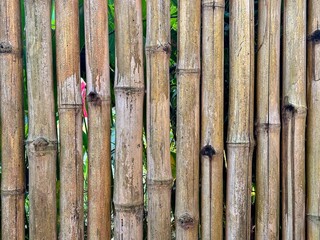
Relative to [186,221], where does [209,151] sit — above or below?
above

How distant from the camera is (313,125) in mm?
979

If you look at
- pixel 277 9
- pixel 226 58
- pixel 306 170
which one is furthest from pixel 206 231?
pixel 277 9

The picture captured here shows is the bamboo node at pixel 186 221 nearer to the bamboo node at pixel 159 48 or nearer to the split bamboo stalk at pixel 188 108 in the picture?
the split bamboo stalk at pixel 188 108

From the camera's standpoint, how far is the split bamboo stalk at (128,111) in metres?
0.96

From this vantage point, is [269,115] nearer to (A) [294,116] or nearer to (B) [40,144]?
(A) [294,116]

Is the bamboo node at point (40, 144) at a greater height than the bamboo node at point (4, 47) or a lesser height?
lesser

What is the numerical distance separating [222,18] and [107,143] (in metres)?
0.40

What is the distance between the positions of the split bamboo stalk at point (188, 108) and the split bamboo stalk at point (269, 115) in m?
0.15

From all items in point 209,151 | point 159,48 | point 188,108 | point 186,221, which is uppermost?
point 159,48

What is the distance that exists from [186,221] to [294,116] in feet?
1.16

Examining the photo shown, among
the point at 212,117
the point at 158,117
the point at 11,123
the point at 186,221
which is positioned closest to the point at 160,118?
the point at 158,117

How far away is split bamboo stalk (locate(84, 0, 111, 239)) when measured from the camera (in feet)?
3.16

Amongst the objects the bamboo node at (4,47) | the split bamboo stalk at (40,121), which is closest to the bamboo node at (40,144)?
the split bamboo stalk at (40,121)

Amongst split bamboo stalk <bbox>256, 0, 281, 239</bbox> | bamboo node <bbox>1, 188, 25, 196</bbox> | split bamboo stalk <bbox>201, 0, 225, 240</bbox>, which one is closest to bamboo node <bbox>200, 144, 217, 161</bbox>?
split bamboo stalk <bbox>201, 0, 225, 240</bbox>
